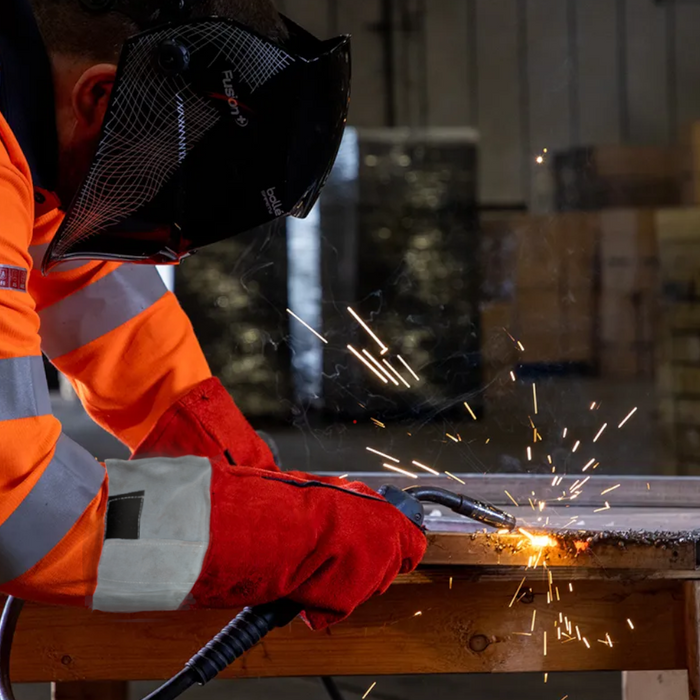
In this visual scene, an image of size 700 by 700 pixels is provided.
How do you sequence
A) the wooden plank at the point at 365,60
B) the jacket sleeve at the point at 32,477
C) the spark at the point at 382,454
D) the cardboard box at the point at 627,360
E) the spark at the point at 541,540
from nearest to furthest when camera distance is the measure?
the jacket sleeve at the point at 32,477
the spark at the point at 541,540
the spark at the point at 382,454
the cardboard box at the point at 627,360
the wooden plank at the point at 365,60

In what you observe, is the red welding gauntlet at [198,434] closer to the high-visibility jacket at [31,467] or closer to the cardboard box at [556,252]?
the high-visibility jacket at [31,467]

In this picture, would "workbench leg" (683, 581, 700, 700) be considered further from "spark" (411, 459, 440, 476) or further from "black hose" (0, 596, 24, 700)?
"black hose" (0, 596, 24, 700)

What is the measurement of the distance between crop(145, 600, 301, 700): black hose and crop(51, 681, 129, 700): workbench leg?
95 cm

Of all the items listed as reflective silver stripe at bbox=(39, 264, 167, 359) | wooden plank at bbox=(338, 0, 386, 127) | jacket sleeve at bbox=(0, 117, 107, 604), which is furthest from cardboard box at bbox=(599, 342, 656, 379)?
jacket sleeve at bbox=(0, 117, 107, 604)

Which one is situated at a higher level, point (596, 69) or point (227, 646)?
point (596, 69)

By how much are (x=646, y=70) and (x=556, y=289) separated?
1.05 m

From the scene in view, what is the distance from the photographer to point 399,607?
162 centimetres

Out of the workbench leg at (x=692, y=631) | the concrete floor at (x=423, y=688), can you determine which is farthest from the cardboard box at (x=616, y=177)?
the concrete floor at (x=423, y=688)

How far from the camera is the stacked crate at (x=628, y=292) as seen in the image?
3.18 metres

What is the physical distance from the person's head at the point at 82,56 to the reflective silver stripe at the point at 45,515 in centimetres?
46

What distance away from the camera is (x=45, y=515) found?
1.03m

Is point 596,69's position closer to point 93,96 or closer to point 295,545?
point 93,96

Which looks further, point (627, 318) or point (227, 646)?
point (627, 318)

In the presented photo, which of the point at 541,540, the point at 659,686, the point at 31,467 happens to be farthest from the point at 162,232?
the point at 659,686
